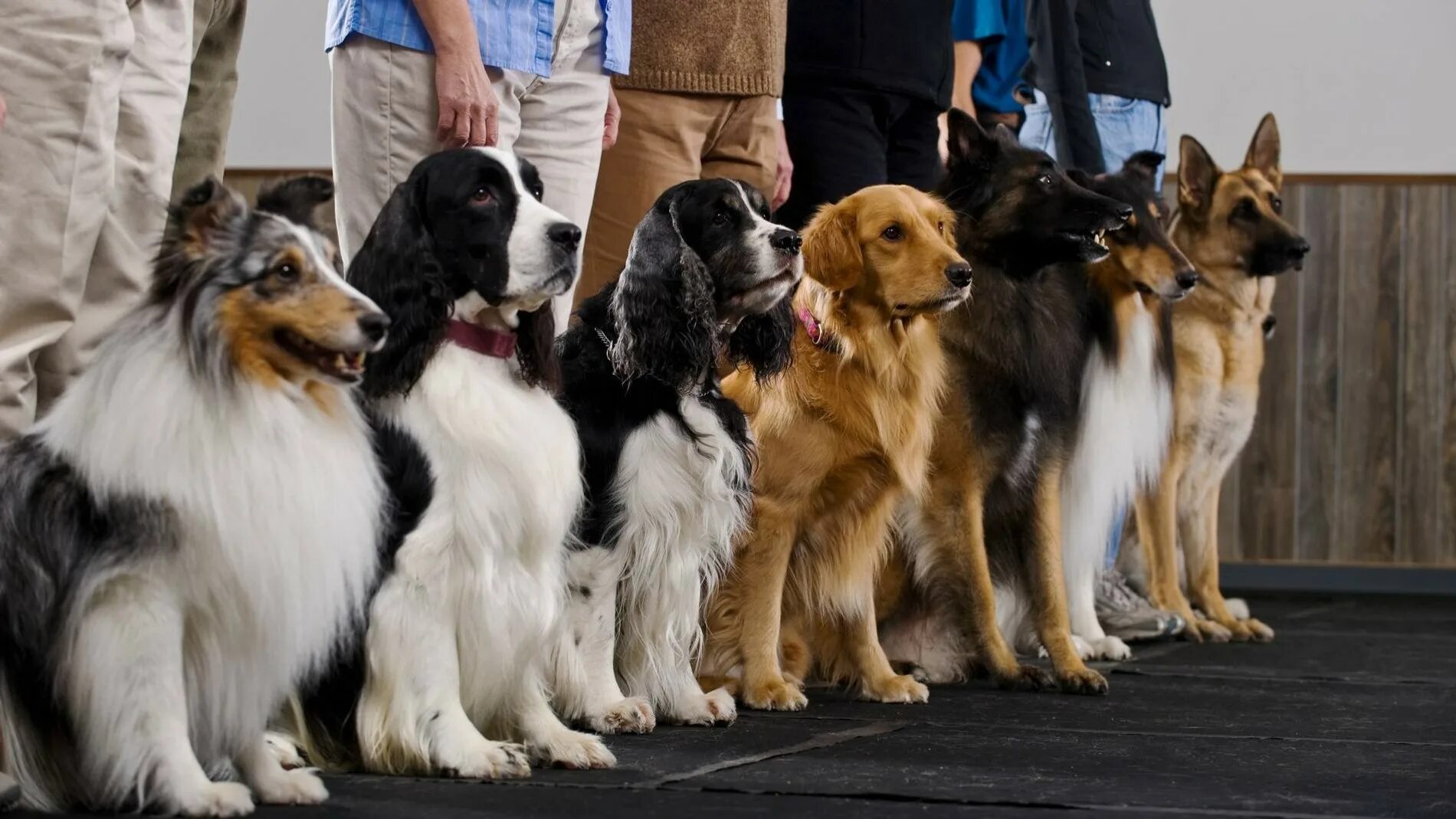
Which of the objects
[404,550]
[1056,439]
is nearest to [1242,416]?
[1056,439]

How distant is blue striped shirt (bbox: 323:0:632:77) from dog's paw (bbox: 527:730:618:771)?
1254 millimetres

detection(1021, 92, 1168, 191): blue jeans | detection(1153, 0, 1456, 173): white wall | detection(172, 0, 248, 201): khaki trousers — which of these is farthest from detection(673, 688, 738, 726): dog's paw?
detection(1153, 0, 1456, 173): white wall

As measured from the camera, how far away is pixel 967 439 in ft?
13.1

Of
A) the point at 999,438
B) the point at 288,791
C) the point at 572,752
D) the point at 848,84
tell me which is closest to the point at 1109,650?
the point at 999,438

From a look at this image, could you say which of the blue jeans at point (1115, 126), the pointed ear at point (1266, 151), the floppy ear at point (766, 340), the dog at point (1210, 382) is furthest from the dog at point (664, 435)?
the pointed ear at point (1266, 151)

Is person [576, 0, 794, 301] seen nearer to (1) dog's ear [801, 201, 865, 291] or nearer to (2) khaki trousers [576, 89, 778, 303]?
(2) khaki trousers [576, 89, 778, 303]

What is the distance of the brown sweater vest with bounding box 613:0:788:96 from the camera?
3754 millimetres

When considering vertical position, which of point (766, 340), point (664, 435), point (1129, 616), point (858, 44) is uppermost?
point (858, 44)

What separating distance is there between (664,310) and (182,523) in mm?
1216

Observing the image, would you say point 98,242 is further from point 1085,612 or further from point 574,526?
point 1085,612

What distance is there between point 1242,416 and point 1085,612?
1.22 metres

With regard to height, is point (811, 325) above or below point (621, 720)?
above

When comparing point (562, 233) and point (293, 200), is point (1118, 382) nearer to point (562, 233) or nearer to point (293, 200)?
point (562, 233)

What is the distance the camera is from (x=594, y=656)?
310 centimetres
